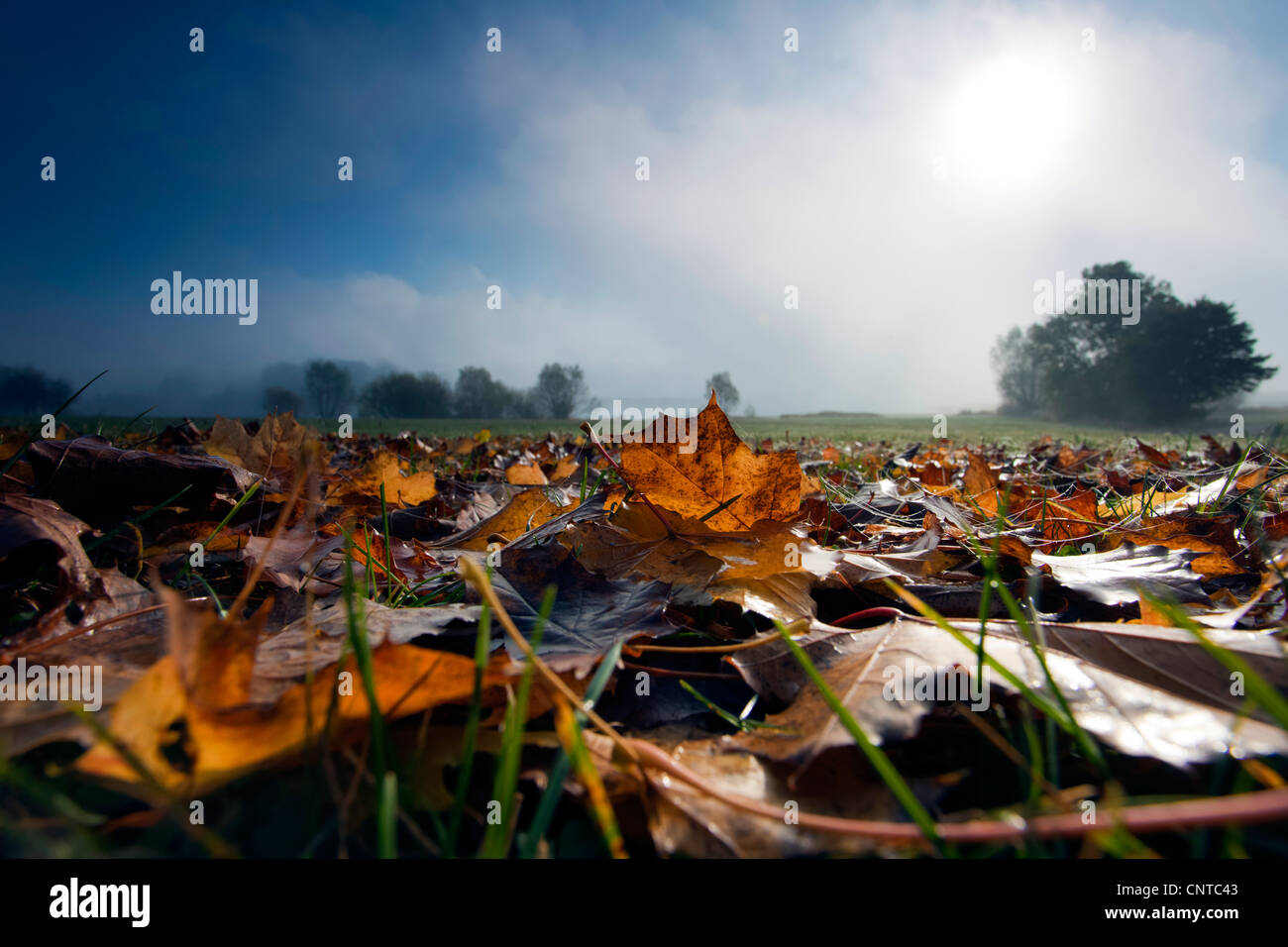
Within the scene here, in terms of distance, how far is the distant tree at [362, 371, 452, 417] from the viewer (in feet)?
186

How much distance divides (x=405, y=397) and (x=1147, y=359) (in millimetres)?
61884

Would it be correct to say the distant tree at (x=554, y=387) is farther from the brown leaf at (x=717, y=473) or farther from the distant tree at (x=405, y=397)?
the brown leaf at (x=717, y=473)

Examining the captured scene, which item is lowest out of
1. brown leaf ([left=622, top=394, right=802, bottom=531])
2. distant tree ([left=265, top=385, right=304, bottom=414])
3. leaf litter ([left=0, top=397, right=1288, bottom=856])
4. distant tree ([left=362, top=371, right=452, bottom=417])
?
leaf litter ([left=0, top=397, right=1288, bottom=856])

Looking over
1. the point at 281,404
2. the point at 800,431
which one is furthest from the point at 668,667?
the point at 800,431

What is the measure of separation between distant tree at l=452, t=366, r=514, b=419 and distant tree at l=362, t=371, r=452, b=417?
1778 millimetres

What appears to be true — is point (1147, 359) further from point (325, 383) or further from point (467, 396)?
point (325, 383)

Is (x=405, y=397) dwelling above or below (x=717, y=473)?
above

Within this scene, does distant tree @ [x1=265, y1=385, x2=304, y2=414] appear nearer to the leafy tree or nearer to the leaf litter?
the leaf litter

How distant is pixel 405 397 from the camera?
5731cm

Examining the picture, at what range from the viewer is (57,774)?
19.7 inches

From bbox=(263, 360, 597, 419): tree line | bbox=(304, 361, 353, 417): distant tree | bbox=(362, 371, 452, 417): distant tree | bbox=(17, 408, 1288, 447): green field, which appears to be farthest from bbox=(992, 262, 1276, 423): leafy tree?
bbox=(304, 361, 353, 417): distant tree

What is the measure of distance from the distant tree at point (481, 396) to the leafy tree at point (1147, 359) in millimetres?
49226
